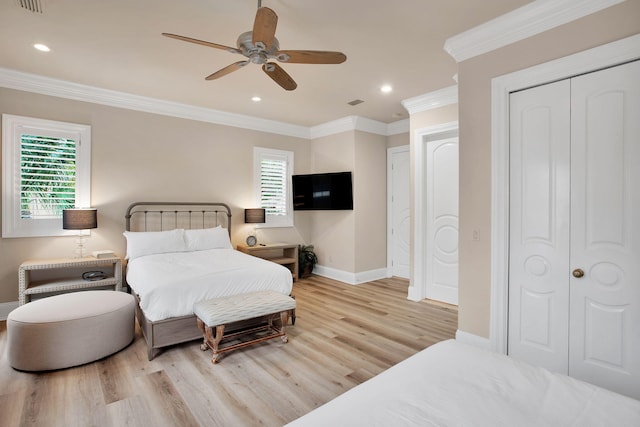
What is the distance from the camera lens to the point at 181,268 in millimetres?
3584

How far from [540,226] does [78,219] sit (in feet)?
16.0

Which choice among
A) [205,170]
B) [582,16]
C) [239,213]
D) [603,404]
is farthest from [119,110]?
[603,404]

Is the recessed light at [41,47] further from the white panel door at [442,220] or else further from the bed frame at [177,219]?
the white panel door at [442,220]

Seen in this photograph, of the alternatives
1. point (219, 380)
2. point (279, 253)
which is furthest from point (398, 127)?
point (219, 380)

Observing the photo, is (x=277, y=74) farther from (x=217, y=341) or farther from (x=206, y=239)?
(x=206, y=239)

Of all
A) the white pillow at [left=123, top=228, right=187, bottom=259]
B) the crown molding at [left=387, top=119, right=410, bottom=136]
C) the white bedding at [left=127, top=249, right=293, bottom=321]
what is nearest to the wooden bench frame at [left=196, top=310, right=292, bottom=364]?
the white bedding at [left=127, top=249, right=293, bottom=321]

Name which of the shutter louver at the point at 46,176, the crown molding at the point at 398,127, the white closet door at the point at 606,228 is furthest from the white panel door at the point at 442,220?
the shutter louver at the point at 46,176

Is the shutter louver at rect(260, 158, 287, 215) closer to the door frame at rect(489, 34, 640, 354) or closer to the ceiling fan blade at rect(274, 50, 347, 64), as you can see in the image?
the ceiling fan blade at rect(274, 50, 347, 64)

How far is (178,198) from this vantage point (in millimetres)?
5090

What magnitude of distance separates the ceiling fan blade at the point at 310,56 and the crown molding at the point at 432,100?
230 centimetres

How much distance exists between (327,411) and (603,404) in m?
1.02

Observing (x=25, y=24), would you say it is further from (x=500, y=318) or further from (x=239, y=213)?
(x=500, y=318)

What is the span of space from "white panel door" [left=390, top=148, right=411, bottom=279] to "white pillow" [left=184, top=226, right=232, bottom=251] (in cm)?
306

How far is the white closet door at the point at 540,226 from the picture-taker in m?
2.53
